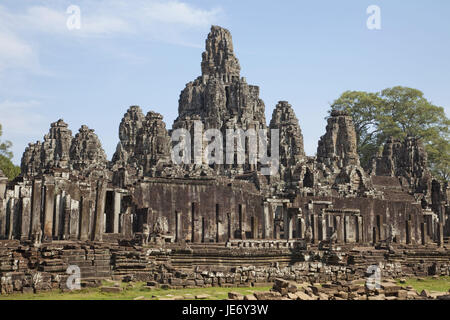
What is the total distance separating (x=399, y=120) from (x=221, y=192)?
43641 mm

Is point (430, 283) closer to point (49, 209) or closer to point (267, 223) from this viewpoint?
point (267, 223)

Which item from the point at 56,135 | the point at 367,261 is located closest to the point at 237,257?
the point at 367,261

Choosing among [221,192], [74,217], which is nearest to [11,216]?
[74,217]

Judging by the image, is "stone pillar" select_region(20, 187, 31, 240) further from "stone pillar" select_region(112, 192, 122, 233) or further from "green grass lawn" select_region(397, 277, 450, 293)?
"green grass lawn" select_region(397, 277, 450, 293)

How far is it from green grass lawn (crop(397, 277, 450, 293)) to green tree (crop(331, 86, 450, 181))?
43.8m

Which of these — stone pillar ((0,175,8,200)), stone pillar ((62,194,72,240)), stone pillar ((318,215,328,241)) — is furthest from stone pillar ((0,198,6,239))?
stone pillar ((318,215,328,241))

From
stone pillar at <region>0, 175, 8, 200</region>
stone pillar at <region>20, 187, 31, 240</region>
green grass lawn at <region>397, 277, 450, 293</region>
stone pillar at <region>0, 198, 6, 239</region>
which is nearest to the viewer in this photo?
green grass lawn at <region>397, 277, 450, 293</region>

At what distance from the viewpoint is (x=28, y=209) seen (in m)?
27.6

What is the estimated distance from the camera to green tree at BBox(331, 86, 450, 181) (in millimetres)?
73438

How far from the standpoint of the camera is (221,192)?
1496 inches

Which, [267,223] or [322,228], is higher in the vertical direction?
[267,223]

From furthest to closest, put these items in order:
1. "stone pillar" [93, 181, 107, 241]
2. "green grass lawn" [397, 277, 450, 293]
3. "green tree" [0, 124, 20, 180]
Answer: "green tree" [0, 124, 20, 180] < "stone pillar" [93, 181, 107, 241] < "green grass lawn" [397, 277, 450, 293]
